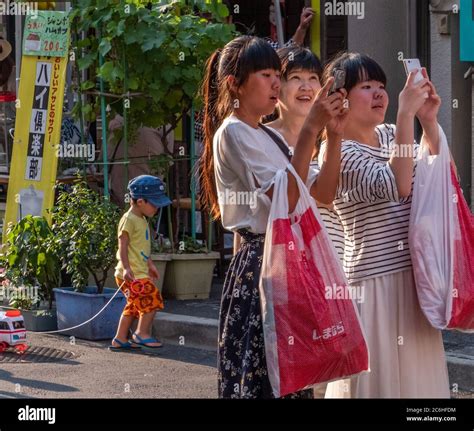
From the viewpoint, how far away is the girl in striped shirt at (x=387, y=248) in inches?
166

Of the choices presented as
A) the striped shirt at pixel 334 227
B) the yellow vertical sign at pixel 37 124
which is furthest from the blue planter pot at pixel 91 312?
the striped shirt at pixel 334 227

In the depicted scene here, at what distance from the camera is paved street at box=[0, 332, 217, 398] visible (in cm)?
710

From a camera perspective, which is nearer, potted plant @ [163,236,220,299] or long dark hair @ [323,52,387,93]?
long dark hair @ [323,52,387,93]

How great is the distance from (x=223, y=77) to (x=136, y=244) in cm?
457

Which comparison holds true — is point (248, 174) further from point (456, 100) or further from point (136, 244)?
point (456, 100)

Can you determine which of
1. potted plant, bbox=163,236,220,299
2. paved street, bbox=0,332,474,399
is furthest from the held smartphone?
potted plant, bbox=163,236,220,299

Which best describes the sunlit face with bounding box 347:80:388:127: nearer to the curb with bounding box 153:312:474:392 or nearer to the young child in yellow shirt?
the young child in yellow shirt

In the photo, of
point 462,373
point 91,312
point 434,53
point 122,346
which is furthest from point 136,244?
point 434,53

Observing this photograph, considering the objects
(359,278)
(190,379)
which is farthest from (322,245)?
(190,379)

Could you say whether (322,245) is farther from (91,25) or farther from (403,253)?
(91,25)

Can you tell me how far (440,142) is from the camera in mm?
4383

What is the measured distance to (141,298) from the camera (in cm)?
869

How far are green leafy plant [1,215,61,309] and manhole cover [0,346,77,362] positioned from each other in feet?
3.35
